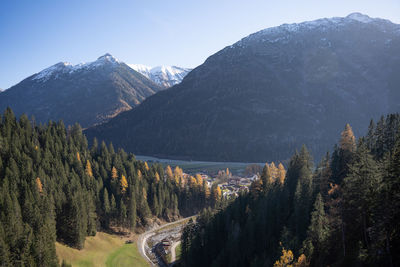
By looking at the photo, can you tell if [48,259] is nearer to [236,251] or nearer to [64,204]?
[64,204]

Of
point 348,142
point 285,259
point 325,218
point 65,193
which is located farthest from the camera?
point 65,193

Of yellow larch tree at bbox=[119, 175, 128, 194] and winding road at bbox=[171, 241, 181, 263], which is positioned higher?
yellow larch tree at bbox=[119, 175, 128, 194]

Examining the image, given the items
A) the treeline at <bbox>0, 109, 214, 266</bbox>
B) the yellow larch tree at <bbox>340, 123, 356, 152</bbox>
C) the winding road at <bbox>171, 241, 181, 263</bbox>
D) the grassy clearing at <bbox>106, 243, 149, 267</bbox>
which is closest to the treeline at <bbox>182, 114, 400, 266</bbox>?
the yellow larch tree at <bbox>340, 123, 356, 152</bbox>

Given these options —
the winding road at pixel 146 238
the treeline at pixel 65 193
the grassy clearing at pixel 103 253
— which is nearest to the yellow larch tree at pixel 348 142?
the winding road at pixel 146 238

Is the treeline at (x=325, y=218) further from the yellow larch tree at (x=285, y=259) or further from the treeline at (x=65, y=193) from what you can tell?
the treeline at (x=65, y=193)

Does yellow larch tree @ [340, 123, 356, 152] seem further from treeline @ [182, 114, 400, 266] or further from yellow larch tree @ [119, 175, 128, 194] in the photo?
yellow larch tree @ [119, 175, 128, 194]

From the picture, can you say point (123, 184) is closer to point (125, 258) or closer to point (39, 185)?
point (125, 258)

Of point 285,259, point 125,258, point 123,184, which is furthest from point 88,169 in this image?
point 285,259
